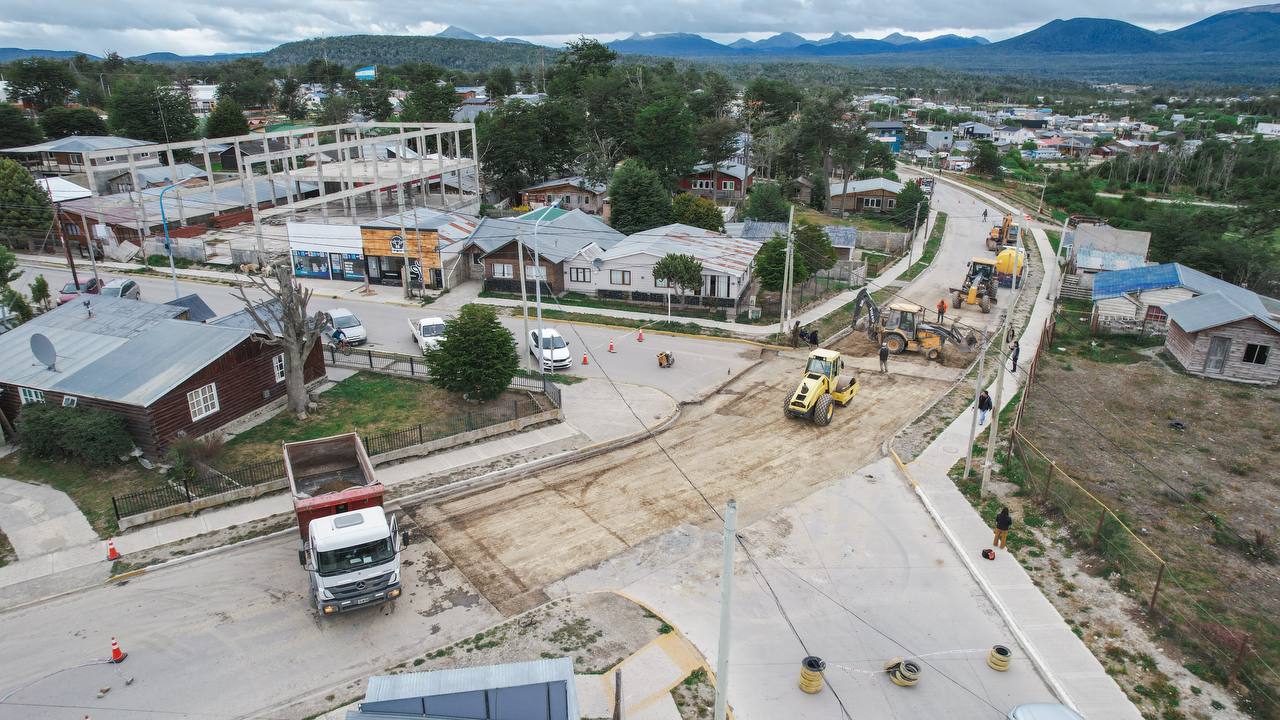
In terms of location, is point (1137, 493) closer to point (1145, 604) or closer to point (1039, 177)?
point (1145, 604)

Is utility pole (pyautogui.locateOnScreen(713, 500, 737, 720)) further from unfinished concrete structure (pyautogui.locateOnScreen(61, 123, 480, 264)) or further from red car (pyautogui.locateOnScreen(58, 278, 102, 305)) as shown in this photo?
red car (pyautogui.locateOnScreen(58, 278, 102, 305))

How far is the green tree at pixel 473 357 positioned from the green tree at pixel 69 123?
304ft

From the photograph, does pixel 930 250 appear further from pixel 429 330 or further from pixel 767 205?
pixel 429 330

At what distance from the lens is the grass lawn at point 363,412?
2492 cm

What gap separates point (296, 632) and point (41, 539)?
9053 mm

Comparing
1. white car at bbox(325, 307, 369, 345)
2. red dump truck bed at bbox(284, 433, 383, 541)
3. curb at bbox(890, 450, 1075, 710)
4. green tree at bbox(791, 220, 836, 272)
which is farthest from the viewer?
green tree at bbox(791, 220, 836, 272)

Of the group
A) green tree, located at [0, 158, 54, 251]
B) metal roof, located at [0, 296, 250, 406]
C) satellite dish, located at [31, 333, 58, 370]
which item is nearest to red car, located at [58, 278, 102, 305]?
green tree, located at [0, 158, 54, 251]

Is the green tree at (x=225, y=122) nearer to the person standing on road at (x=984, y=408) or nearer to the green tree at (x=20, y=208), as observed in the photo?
the green tree at (x=20, y=208)

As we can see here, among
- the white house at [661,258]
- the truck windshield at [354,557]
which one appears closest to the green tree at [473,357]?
the truck windshield at [354,557]

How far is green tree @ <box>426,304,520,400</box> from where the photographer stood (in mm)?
26938

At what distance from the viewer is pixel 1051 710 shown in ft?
42.1

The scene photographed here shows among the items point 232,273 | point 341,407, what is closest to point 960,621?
point 341,407

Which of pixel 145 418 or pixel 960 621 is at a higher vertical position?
pixel 145 418

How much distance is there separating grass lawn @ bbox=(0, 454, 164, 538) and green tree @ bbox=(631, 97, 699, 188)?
2021 inches
